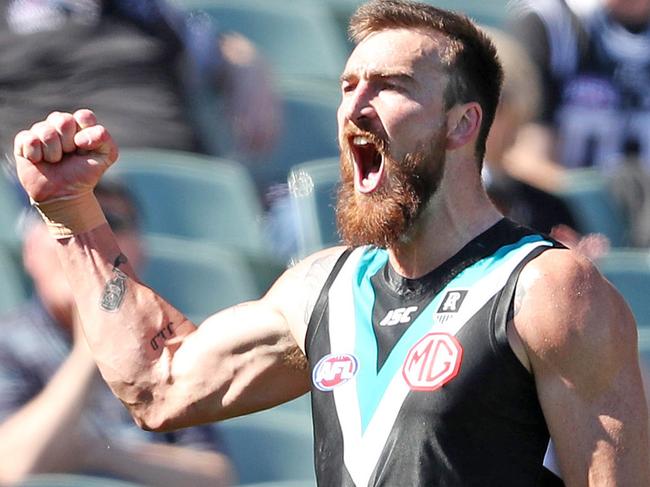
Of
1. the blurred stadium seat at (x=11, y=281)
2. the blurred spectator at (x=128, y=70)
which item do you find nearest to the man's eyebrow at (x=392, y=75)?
the blurred stadium seat at (x=11, y=281)

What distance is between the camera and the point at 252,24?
5902mm

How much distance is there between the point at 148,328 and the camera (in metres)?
2.84

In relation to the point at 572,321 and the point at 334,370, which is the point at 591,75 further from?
the point at 572,321

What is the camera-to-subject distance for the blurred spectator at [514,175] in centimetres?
523

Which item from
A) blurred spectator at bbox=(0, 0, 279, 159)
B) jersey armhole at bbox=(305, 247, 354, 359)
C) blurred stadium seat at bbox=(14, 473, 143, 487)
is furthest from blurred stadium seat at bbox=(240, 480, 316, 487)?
jersey armhole at bbox=(305, 247, 354, 359)

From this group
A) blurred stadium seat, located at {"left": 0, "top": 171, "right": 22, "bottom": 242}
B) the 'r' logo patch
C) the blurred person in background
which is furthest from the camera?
the blurred person in background

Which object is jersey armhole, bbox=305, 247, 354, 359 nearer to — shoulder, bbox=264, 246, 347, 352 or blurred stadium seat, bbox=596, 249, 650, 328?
shoulder, bbox=264, 246, 347, 352

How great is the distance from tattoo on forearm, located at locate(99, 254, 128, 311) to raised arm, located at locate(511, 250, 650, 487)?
0.87 metres

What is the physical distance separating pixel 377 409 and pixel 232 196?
2802 millimetres

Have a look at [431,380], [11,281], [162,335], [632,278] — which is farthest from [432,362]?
[632,278]

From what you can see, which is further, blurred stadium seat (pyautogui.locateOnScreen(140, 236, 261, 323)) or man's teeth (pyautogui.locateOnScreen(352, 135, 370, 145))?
blurred stadium seat (pyautogui.locateOnScreen(140, 236, 261, 323))

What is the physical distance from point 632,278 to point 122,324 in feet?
9.97

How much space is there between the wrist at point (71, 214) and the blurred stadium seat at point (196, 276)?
1.92 m

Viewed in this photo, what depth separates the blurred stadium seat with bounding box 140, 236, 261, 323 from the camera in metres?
4.84
